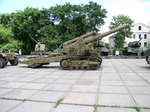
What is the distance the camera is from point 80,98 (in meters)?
4.59

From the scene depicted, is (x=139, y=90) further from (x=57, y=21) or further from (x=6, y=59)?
(x=57, y=21)

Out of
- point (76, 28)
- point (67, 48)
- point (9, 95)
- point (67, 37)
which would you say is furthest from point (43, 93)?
point (76, 28)

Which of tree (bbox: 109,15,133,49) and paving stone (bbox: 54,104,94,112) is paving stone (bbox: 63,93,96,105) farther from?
tree (bbox: 109,15,133,49)

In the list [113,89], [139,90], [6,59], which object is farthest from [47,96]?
[6,59]

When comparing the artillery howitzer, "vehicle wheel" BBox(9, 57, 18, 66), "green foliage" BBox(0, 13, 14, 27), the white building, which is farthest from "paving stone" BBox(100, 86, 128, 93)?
the white building

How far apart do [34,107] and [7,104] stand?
77cm

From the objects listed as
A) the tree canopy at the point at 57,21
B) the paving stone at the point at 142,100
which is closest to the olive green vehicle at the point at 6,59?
the paving stone at the point at 142,100

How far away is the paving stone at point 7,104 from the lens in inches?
153

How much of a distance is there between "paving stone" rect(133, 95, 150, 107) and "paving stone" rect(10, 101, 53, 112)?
2142 mm

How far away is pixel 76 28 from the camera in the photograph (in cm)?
3381

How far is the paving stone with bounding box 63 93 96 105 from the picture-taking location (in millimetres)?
4273

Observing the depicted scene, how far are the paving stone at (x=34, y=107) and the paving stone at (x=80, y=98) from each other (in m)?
0.54

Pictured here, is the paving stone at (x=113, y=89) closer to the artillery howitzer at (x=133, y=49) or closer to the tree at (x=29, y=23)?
the artillery howitzer at (x=133, y=49)

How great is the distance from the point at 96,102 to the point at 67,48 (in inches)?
270
